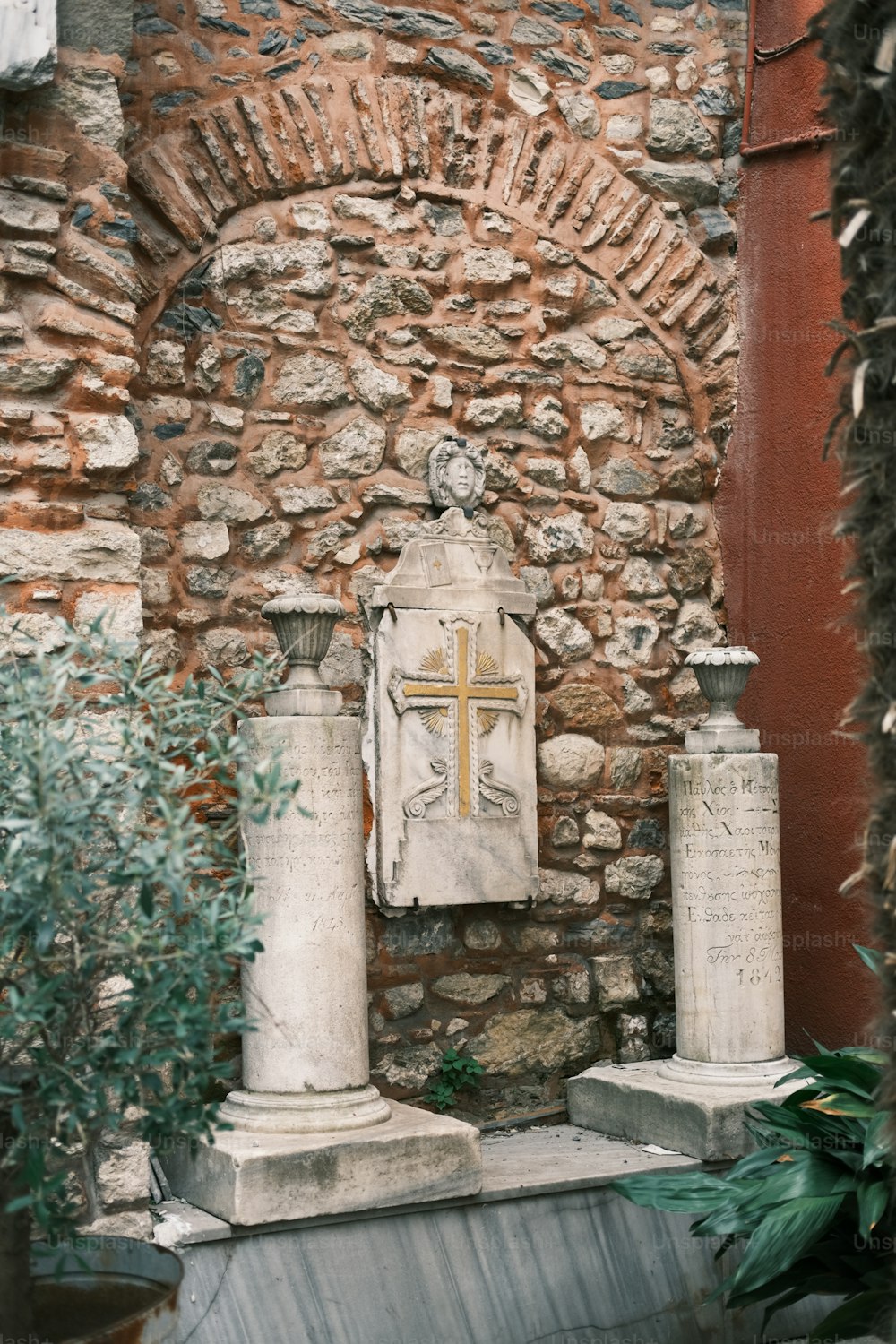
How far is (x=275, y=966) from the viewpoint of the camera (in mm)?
3789

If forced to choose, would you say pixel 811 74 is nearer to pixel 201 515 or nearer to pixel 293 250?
pixel 293 250

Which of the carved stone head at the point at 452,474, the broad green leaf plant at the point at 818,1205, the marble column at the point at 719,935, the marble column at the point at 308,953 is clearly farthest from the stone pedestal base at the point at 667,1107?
the carved stone head at the point at 452,474

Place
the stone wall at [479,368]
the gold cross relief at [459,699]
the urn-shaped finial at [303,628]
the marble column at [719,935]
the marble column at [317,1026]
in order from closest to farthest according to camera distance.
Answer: the marble column at [317,1026] → the urn-shaped finial at [303,628] → the marble column at [719,935] → the stone wall at [479,368] → the gold cross relief at [459,699]

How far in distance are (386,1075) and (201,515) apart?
185cm

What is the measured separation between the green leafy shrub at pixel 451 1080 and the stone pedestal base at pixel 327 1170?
2.68 ft

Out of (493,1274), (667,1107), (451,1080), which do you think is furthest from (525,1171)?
(451,1080)

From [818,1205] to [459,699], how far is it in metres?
2.00

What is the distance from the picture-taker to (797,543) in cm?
523

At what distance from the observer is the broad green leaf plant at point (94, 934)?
86.1 inches

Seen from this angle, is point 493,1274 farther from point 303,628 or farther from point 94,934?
point 94,934

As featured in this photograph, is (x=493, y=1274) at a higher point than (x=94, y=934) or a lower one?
lower

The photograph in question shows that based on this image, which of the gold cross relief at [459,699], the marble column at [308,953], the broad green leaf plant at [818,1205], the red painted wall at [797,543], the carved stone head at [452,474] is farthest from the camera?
the red painted wall at [797,543]

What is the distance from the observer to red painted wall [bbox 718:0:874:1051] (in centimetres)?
501

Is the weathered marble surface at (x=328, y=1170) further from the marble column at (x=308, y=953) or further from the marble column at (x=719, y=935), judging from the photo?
the marble column at (x=719, y=935)
